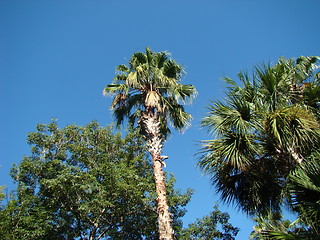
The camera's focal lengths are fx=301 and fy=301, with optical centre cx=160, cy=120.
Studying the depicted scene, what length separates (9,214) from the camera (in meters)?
10.0

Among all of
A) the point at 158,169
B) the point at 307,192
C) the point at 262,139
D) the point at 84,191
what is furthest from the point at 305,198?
the point at 84,191

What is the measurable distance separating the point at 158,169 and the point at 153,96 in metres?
2.94

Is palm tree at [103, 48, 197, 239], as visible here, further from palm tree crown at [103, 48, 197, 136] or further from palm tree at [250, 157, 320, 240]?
palm tree at [250, 157, 320, 240]

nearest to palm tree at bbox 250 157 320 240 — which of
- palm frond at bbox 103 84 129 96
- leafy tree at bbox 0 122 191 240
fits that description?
leafy tree at bbox 0 122 191 240

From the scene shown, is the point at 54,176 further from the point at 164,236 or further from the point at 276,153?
the point at 276,153

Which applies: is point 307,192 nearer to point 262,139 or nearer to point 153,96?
point 262,139

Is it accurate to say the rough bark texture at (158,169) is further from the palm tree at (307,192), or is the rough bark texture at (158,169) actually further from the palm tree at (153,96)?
the palm tree at (307,192)

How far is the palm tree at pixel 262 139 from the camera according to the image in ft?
19.2

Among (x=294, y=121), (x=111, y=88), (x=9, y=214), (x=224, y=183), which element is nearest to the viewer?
(x=294, y=121)

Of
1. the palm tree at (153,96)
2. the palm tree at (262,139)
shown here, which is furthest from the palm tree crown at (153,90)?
the palm tree at (262,139)

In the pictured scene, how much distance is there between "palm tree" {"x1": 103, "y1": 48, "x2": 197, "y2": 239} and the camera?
10.5 m

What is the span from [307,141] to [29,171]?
999 centimetres

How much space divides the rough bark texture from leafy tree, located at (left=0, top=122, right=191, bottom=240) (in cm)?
179

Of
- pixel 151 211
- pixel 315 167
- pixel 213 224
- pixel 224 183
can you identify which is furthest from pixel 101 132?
pixel 315 167
